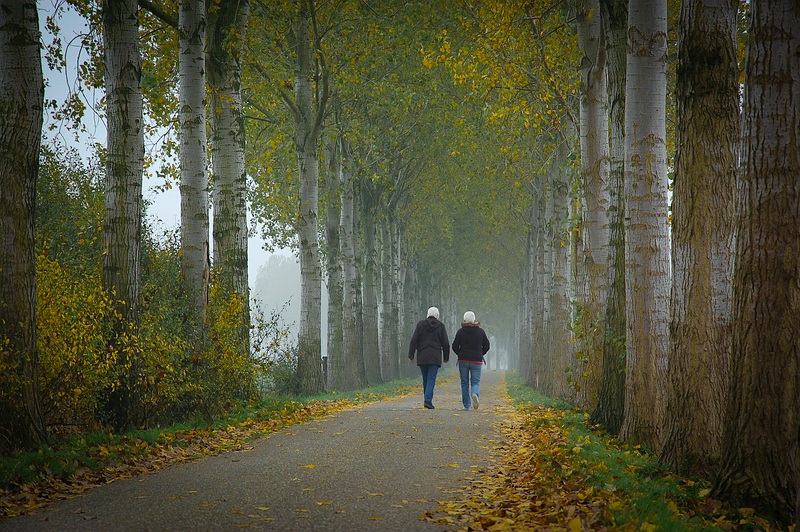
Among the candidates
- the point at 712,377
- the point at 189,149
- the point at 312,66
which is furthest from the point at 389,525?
the point at 312,66

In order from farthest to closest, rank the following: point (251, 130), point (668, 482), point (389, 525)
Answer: point (251, 130) → point (668, 482) → point (389, 525)

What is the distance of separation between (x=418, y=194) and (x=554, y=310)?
1803cm

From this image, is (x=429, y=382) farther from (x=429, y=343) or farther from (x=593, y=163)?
(x=593, y=163)

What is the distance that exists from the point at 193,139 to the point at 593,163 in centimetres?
729

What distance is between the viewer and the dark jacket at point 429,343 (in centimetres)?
1648

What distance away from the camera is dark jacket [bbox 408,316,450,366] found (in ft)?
54.1

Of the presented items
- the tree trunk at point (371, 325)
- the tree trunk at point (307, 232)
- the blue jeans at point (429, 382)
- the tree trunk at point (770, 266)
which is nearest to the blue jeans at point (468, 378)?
the blue jeans at point (429, 382)

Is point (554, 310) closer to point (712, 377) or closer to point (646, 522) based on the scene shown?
point (712, 377)

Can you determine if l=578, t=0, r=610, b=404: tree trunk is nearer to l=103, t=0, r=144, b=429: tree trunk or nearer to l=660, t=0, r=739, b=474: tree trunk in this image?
l=660, t=0, r=739, b=474: tree trunk

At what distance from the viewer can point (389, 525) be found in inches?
223

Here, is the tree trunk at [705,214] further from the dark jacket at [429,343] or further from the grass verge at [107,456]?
the dark jacket at [429,343]

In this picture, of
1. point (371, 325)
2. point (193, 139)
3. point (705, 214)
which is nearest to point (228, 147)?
point (193, 139)

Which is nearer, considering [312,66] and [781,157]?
[781,157]

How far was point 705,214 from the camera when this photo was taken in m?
7.30
